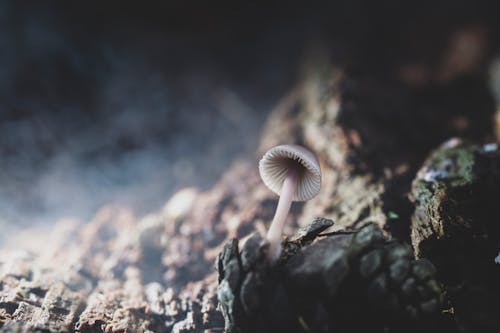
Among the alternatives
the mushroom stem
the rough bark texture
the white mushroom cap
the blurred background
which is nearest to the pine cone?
the mushroom stem

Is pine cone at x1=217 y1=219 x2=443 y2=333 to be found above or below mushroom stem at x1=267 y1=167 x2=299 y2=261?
below

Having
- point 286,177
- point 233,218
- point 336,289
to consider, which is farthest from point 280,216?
point 233,218

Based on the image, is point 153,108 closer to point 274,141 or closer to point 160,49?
point 160,49

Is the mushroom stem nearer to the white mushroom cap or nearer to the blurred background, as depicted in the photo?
the white mushroom cap

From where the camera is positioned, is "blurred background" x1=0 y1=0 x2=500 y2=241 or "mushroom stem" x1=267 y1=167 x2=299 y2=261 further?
"blurred background" x1=0 y1=0 x2=500 y2=241

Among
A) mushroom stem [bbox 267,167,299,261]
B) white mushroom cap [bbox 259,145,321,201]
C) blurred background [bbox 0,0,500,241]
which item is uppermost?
blurred background [bbox 0,0,500,241]

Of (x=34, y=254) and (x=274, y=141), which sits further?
(x=274, y=141)

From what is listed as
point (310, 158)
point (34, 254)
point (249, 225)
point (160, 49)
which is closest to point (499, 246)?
point (310, 158)
